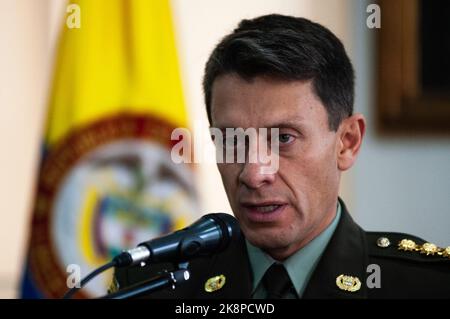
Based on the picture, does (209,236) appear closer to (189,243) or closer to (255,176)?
(189,243)

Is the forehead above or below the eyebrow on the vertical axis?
above

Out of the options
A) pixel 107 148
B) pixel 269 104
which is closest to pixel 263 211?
pixel 269 104

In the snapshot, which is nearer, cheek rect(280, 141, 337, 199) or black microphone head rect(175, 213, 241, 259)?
black microphone head rect(175, 213, 241, 259)

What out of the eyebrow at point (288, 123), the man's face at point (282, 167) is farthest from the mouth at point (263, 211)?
the eyebrow at point (288, 123)

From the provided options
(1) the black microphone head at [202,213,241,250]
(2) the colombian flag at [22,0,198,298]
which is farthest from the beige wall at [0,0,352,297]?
(1) the black microphone head at [202,213,241,250]

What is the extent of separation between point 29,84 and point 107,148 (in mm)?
308

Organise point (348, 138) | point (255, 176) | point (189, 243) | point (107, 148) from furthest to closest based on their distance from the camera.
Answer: point (107, 148)
point (348, 138)
point (255, 176)
point (189, 243)

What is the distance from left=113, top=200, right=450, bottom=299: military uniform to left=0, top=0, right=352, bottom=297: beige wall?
2.61 feet

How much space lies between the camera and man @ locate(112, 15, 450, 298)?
3.64 ft

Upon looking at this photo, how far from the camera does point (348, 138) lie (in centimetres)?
120

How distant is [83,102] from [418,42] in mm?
921

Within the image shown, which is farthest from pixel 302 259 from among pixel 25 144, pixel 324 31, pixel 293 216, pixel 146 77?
pixel 25 144

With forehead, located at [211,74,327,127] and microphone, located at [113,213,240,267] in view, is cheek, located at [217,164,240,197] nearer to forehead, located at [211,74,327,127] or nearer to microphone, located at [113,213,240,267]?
forehead, located at [211,74,327,127]
